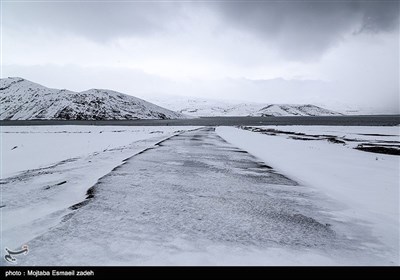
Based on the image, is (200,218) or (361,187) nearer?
(200,218)

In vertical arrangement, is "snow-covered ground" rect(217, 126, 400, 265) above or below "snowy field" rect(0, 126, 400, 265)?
above

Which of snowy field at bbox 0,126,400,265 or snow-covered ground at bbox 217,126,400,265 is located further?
snow-covered ground at bbox 217,126,400,265

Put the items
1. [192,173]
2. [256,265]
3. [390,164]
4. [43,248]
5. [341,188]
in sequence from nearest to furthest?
[256,265] < [43,248] < [341,188] < [192,173] < [390,164]

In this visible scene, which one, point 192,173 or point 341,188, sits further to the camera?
point 192,173

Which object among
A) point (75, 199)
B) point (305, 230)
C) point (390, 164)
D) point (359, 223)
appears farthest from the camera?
point (390, 164)

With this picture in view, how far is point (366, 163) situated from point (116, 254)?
50.0ft

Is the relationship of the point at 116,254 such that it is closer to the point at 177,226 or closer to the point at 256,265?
the point at 177,226

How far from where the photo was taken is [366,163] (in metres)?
16.0

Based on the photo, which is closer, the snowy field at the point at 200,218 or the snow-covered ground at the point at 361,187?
the snowy field at the point at 200,218

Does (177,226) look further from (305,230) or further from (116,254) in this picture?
(305,230)

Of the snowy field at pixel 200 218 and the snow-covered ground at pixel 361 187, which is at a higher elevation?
the snow-covered ground at pixel 361 187

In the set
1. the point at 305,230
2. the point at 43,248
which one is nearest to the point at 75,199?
the point at 43,248
